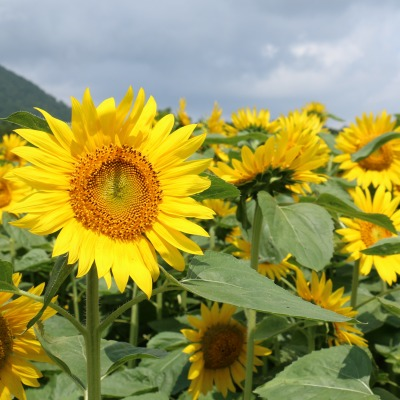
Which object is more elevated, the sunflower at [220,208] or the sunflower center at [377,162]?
the sunflower center at [377,162]

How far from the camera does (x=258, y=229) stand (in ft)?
6.88

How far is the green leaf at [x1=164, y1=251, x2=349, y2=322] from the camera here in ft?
3.63

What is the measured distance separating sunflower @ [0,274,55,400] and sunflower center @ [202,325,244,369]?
96 cm

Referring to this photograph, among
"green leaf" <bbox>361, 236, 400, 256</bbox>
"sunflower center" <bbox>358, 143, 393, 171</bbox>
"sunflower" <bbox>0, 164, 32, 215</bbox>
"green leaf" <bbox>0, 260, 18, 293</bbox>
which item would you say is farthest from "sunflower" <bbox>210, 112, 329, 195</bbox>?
"sunflower" <bbox>0, 164, 32, 215</bbox>

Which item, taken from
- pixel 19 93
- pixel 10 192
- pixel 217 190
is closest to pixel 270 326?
pixel 217 190

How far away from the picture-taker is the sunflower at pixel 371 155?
359 cm

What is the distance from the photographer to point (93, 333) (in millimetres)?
1355

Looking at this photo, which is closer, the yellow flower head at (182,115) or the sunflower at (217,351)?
the sunflower at (217,351)

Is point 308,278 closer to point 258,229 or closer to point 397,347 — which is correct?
point 397,347

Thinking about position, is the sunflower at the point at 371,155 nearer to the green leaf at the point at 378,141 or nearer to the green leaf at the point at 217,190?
the green leaf at the point at 378,141

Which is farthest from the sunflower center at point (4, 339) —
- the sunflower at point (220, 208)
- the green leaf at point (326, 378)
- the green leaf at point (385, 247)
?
the sunflower at point (220, 208)

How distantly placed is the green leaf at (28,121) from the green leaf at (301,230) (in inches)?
31.3

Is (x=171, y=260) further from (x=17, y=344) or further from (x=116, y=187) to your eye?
(x=17, y=344)

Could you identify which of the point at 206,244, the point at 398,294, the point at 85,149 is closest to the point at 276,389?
the point at 85,149
